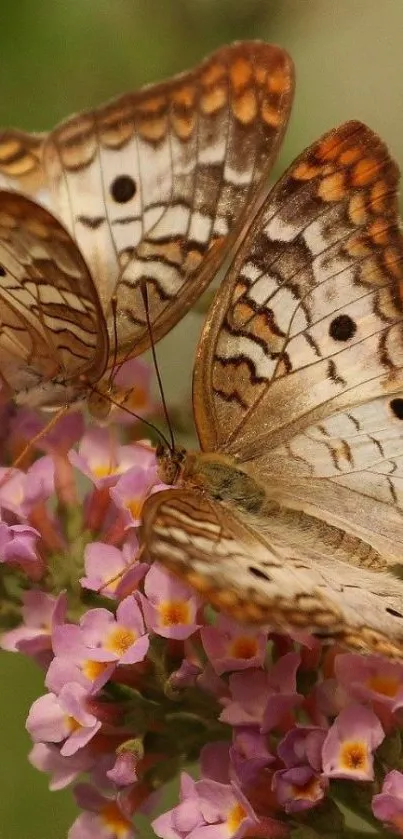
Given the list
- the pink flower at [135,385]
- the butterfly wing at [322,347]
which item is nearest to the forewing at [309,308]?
the butterfly wing at [322,347]

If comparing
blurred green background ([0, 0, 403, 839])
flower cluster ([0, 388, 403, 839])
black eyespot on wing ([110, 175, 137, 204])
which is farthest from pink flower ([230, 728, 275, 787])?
blurred green background ([0, 0, 403, 839])

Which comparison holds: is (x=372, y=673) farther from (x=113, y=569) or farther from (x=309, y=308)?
(x=309, y=308)

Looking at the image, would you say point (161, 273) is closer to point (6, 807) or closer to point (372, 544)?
point (372, 544)

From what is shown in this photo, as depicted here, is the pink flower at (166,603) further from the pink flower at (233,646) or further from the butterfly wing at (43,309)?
the butterfly wing at (43,309)

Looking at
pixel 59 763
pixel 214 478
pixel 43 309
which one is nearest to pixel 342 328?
pixel 214 478

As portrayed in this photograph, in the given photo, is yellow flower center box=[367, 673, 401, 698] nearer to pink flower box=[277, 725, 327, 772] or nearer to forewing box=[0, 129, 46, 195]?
pink flower box=[277, 725, 327, 772]

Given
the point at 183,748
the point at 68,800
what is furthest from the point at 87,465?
the point at 68,800
